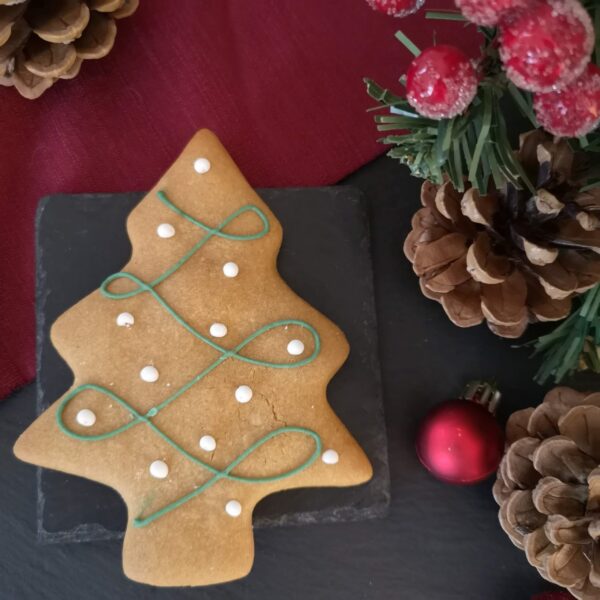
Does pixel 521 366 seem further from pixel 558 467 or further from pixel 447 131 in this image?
pixel 447 131

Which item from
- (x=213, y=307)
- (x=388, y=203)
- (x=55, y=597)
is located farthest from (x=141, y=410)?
(x=388, y=203)

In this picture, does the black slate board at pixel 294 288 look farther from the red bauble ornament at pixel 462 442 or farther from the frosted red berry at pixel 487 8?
the frosted red berry at pixel 487 8

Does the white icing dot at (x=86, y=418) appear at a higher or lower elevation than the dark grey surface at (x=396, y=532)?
higher

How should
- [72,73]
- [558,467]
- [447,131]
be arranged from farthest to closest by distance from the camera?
[72,73], [558,467], [447,131]

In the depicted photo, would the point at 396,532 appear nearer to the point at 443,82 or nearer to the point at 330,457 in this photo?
the point at 330,457

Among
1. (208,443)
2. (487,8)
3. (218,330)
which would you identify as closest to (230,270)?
(218,330)

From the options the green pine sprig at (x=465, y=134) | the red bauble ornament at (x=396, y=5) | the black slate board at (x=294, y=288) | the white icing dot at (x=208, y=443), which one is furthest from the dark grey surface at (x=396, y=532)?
the red bauble ornament at (x=396, y=5)

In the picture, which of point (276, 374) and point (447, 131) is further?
point (276, 374)

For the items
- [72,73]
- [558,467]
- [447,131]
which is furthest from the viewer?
[72,73]
